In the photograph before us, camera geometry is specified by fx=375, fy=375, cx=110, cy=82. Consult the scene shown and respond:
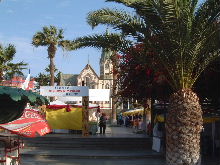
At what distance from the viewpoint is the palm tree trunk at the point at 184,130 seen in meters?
10.3

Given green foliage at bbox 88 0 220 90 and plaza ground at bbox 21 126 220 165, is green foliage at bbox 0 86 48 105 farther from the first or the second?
plaza ground at bbox 21 126 220 165

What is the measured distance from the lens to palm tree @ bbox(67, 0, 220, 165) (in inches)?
402

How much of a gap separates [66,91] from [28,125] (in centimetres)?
1438

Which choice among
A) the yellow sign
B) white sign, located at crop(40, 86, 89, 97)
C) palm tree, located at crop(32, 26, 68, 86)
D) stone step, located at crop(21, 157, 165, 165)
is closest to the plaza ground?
stone step, located at crop(21, 157, 165, 165)

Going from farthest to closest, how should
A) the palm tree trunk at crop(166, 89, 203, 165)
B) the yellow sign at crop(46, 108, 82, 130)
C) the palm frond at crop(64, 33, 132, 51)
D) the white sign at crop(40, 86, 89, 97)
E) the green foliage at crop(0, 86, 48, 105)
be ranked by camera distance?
the yellow sign at crop(46, 108, 82, 130), the white sign at crop(40, 86, 89, 97), the palm frond at crop(64, 33, 132, 51), the palm tree trunk at crop(166, 89, 203, 165), the green foliage at crop(0, 86, 48, 105)

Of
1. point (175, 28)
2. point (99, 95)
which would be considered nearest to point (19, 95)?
point (175, 28)

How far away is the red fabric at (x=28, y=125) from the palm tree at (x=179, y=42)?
149 inches

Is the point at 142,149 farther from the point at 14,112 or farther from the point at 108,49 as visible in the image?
the point at 14,112

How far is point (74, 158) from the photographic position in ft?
58.1

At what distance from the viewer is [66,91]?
→ 22.8 m

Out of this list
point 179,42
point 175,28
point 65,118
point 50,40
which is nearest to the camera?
point 175,28

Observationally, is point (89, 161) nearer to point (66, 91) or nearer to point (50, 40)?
point (66, 91)

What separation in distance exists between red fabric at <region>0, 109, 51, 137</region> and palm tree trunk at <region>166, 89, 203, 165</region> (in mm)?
3681

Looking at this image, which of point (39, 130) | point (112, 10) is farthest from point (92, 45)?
point (39, 130)
